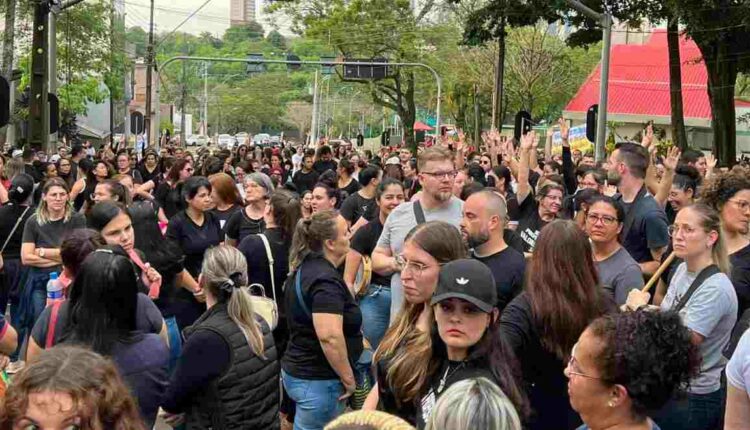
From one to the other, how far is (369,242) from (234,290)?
8.54 ft

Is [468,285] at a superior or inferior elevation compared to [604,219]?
inferior

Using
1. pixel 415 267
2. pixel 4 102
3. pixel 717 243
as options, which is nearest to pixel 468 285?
pixel 415 267

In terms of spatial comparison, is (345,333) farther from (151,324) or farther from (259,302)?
(151,324)

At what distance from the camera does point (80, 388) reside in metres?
3.01

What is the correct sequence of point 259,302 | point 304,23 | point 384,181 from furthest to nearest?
point 304,23 → point 384,181 → point 259,302

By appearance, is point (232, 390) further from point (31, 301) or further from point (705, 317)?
point (31, 301)

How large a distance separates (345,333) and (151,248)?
2.15 metres

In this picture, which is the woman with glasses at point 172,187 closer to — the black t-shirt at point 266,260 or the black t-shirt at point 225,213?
the black t-shirt at point 225,213

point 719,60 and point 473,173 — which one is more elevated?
point 719,60

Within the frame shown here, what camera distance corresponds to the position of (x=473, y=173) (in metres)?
12.4

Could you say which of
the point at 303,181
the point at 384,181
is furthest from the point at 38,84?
the point at 384,181

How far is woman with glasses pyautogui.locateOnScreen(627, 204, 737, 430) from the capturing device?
15.4ft

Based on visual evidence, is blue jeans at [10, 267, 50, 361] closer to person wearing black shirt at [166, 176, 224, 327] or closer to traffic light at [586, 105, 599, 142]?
person wearing black shirt at [166, 176, 224, 327]

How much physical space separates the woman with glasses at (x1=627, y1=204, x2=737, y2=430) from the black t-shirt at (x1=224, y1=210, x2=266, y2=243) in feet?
13.7
